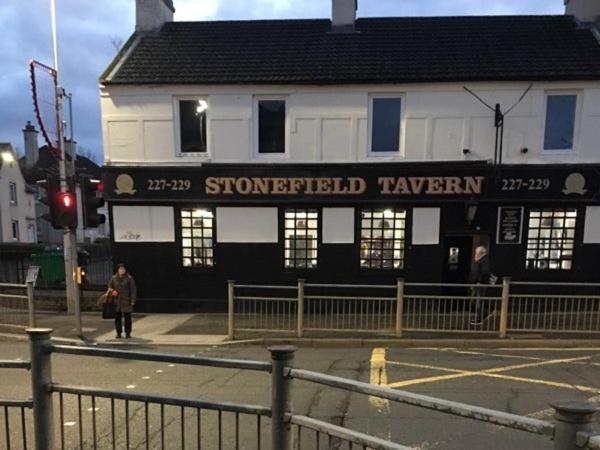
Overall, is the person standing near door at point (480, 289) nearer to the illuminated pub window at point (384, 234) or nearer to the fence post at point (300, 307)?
the illuminated pub window at point (384, 234)

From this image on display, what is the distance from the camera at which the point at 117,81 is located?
1258cm

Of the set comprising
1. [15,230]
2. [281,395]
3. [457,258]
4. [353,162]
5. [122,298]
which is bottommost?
[15,230]

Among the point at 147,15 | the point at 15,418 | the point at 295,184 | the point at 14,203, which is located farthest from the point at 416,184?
the point at 14,203

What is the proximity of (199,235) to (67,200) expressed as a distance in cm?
396

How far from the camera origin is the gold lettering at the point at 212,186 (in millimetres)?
12828

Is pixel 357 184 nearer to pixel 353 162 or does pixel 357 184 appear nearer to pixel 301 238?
pixel 353 162

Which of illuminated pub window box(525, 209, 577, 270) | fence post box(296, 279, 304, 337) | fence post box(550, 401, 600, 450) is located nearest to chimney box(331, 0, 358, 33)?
illuminated pub window box(525, 209, 577, 270)

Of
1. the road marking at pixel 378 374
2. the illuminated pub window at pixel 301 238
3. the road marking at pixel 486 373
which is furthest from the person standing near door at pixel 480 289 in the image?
the illuminated pub window at pixel 301 238

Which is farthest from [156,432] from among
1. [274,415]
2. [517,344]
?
[517,344]

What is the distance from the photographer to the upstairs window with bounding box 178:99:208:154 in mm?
12961

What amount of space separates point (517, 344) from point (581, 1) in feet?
36.5

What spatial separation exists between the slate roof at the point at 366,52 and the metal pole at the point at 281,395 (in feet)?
35.6

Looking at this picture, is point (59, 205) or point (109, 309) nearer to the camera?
point (59, 205)

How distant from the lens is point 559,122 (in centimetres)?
1246
